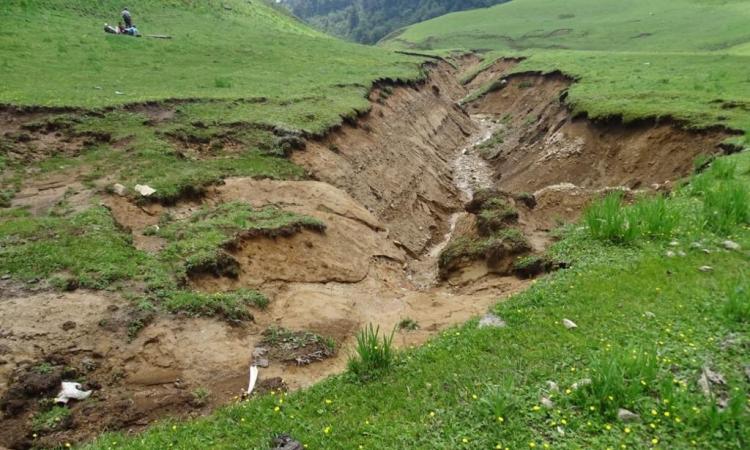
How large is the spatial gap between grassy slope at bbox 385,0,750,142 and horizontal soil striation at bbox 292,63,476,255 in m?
7.87

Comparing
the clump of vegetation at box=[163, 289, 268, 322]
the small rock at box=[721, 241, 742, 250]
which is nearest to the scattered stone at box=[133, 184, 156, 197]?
the clump of vegetation at box=[163, 289, 268, 322]

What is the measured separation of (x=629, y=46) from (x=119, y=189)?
240 feet

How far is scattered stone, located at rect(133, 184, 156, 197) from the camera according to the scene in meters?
14.1

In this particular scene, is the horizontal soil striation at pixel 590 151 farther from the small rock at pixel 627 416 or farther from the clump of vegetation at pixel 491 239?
the small rock at pixel 627 416

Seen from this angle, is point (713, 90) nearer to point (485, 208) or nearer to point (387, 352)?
point (485, 208)

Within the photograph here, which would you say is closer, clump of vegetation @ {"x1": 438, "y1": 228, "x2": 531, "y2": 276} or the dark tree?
clump of vegetation @ {"x1": 438, "y1": 228, "x2": 531, "y2": 276}

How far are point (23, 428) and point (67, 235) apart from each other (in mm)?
5376

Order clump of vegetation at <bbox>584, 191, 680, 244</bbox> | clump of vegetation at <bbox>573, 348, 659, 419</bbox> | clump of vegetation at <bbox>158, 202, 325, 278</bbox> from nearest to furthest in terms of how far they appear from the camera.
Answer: clump of vegetation at <bbox>573, 348, 659, 419</bbox> < clump of vegetation at <bbox>584, 191, 680, 244</bbox> < clump of vegetation at <bbox>158, 202, 325, 278</bbox>

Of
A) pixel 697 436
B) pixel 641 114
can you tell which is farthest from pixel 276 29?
pixel 697 436

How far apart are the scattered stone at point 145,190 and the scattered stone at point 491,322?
967cm

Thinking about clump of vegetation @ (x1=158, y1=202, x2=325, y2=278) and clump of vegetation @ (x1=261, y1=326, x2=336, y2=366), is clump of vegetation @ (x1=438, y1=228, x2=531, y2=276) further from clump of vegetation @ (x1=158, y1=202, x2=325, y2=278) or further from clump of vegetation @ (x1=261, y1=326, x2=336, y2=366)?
clump of vegetation @ (x1=261, y1=326, x2=336, y2=366)

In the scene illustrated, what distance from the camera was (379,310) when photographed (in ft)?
40.6

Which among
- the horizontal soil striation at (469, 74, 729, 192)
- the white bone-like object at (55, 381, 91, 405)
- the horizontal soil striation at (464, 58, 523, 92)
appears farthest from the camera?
the horizontal soil striation at (464, 58, 523, 92)

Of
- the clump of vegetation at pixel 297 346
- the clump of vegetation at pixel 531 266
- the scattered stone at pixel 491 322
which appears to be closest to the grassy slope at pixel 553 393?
the scattered stone at pixel 491 322
